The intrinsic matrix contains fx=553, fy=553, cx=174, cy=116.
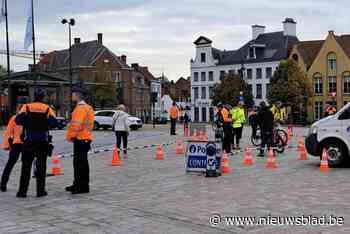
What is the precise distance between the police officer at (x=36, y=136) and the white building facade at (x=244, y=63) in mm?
64950

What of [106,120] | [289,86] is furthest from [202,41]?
[106,120]

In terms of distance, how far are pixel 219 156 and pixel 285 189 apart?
8.01 ft

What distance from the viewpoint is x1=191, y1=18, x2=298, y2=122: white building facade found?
262 feet

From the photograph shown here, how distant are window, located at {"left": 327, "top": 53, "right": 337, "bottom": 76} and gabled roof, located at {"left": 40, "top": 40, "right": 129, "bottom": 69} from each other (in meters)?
36.2

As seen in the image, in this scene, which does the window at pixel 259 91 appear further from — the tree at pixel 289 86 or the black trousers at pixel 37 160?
the black trousers at pixel 37 160

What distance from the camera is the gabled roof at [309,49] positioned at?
75400 millimetres

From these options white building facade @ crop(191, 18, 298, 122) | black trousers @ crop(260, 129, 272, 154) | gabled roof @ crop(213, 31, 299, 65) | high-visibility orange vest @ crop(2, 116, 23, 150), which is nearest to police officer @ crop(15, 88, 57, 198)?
high-visibility orange vest @ crop(2, 116, 23, 150)

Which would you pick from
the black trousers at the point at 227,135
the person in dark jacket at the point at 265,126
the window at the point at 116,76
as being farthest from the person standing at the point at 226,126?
the window at the point at 116,76

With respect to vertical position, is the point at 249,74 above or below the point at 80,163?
above

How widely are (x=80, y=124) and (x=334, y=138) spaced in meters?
7.32

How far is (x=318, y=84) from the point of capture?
241ft

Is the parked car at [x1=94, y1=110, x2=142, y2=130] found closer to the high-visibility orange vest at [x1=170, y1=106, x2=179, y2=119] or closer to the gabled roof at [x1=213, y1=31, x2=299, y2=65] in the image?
the high-visibility orange vest at [x1=170, y1=106, x2=179, y2=119]

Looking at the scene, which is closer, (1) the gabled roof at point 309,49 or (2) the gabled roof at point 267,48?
(1) the gabled roof at point 309,49

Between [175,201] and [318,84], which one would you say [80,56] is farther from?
[175,201]
